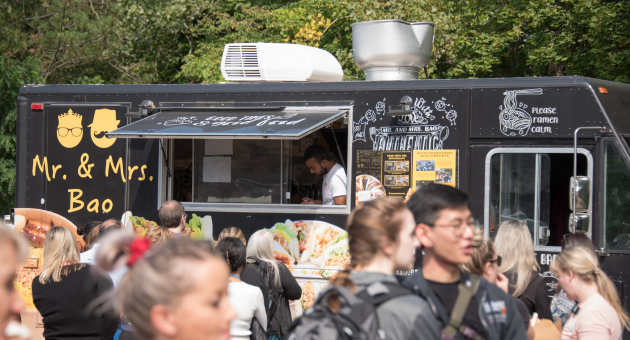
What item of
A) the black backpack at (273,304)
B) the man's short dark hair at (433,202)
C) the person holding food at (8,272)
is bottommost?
the black backpack at (273,304)

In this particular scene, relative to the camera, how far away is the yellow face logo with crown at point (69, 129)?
6.77m

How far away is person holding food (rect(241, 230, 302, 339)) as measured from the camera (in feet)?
16.2

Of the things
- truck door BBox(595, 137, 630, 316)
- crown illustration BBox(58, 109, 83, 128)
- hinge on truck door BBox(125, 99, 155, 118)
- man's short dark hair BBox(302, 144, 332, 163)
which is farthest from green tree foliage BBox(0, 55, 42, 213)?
truck door BBox(595, 137, 630, 316)

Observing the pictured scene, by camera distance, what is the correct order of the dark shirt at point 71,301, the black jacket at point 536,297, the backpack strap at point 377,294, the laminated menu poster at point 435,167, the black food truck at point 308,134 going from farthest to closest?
1. the laminated menu poster at point 435,167
2. the black food truck at point 308,134
3. the black jacket at point 536,297
4. the dark shirt at point 71,301
5. the backpack strap at point 377,294

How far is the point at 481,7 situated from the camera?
576 inches

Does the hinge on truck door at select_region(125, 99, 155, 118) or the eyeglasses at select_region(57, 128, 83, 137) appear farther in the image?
the eyeglasses at select_region(57, 128, 83, 137)

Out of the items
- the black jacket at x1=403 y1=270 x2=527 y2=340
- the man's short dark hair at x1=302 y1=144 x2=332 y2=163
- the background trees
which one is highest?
the background trees

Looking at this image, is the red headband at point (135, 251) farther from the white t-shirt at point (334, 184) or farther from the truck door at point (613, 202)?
the truck door at point (613, 202)

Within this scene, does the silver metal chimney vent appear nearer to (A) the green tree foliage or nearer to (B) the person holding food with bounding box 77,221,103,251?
(B) the person holding food with bounding box 77,221,103,251

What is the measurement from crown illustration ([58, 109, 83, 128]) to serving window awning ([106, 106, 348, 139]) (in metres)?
0.94

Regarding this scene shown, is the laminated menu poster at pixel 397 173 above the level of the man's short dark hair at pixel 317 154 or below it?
below

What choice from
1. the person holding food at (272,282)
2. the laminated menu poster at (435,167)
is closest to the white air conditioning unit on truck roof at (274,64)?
the laminated menu poster at (435,167)

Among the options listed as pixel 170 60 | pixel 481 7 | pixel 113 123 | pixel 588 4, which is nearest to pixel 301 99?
pixel 113 123

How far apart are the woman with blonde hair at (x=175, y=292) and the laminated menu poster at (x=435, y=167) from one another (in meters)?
4.19
